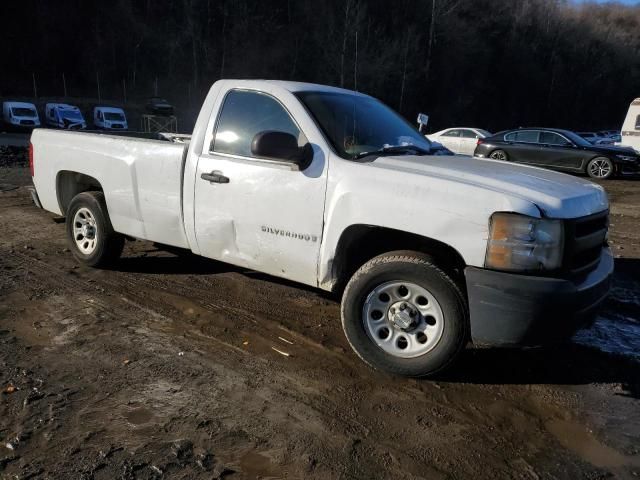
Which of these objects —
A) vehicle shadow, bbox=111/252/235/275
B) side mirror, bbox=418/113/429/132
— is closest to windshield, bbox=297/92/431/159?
side mirror, bbox=418/113/429/132

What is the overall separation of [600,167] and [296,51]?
47.4 m

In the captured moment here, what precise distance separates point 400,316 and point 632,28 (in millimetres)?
110592

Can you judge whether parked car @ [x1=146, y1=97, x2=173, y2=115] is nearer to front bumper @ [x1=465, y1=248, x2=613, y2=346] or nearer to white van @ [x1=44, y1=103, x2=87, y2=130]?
white van @ [x1=44, y1=103, x2=87, y2=130]

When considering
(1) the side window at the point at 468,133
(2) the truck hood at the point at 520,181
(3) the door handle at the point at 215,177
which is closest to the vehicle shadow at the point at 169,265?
(3) the door handle at the point at 215,177

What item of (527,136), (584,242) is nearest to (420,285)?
(584,242)

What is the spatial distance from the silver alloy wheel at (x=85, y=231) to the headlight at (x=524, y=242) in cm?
403

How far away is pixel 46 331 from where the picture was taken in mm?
4164

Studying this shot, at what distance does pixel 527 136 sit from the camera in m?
17.0

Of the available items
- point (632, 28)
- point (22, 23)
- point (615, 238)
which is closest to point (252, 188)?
point (615, 238)

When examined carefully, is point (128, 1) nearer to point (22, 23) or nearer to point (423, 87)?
point (22, 23)

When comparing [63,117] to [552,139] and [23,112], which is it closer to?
[23,112]

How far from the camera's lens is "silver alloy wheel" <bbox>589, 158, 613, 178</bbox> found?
52.2ft

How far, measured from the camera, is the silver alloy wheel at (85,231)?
5.58 meters

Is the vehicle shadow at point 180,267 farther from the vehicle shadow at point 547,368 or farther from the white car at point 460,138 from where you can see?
the white car at point 460,138
